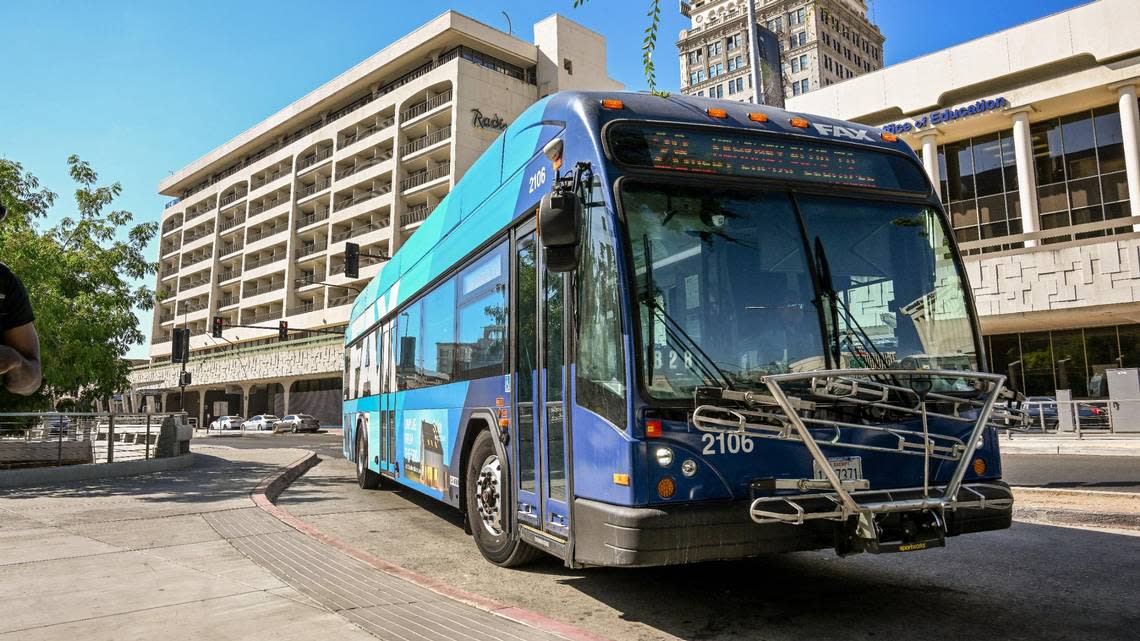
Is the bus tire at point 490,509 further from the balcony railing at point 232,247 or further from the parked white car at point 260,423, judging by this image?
the balcony railing at point 232,247

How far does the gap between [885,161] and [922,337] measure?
4.75 feet

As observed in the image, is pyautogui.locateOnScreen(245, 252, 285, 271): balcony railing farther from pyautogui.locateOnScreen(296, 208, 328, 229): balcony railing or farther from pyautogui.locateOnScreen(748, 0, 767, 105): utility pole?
pyautogui.locateOnScreen(748, 0, 767, 105): utility pole

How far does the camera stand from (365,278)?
55.3 m

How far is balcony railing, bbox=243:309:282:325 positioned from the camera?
218ft

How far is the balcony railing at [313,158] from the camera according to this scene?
64.8 m

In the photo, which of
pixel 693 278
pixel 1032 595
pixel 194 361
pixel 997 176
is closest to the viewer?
pixel 693 278

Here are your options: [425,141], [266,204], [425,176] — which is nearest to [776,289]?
[425,176]

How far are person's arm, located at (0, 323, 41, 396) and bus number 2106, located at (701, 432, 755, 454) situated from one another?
338cm

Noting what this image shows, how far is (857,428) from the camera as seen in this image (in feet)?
15.5

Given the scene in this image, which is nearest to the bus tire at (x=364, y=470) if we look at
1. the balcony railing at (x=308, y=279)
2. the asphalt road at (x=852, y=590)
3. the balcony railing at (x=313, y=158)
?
the asphalt road at (x=852, y=590)

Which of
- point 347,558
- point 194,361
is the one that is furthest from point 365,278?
point 347,558

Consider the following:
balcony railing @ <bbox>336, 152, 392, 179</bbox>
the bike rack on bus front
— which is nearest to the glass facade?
the bike rack on bus front

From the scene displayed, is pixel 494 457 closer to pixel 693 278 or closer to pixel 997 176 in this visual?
pixel 693 278

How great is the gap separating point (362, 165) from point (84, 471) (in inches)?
1901
